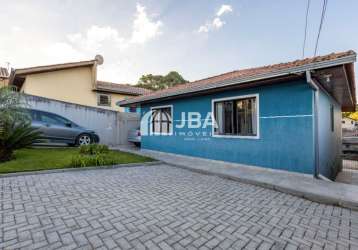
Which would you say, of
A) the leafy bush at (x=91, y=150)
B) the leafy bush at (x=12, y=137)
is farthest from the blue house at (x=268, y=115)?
the leafy bush at (x=12, y=137)

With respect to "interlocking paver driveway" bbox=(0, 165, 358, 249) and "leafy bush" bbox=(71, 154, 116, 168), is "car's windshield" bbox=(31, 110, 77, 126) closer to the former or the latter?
"leafy bush" bbox=(71, 154, 116, 168)

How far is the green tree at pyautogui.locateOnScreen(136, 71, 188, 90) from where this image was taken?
32531mm

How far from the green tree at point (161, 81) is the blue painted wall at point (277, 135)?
2512 cm

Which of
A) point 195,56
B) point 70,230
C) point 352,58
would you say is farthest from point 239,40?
point 70,230

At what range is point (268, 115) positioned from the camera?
628cm

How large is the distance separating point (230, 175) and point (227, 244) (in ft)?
11.2

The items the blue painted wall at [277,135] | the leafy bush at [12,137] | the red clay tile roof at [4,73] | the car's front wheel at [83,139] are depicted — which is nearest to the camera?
the blue painted wall at [277,135]

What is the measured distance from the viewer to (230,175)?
574cm

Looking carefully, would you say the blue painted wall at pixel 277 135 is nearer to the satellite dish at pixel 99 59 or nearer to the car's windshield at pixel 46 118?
the car's windshield at pixel 46 118

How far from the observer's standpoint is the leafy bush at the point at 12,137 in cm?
641

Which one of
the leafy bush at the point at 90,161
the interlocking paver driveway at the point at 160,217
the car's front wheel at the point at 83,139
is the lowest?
the interlocking paver driveway at the point at 160,217

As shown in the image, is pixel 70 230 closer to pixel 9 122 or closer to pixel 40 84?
pixel 9 122

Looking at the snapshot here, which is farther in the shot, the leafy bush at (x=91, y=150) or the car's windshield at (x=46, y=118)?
the car's windshield at (x=46, y=118)

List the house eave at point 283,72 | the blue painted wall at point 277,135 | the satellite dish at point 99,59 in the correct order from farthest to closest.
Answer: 1. the satellite dish at point 99,59
2. the blue painted wall at point 277,135
3. the house eave at point 283,72
